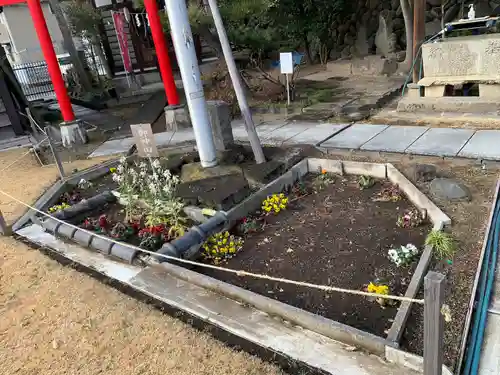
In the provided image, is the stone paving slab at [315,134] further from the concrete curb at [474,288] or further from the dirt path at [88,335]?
the dirt path at [88,335]


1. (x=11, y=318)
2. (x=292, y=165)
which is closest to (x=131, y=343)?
(x=11, y=318)

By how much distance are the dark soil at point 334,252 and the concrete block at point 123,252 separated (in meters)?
0.77

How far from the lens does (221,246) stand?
394 centimetres

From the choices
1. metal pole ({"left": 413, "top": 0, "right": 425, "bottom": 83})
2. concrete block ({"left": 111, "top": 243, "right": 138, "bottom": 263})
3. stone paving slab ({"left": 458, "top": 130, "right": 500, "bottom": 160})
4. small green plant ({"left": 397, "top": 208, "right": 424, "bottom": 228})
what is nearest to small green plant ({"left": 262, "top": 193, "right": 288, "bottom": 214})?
small green plant ({"left": 397, "top": 208, "right": 424, "bottom": 228})

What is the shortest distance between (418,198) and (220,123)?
292cm

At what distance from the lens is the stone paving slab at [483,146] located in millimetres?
4871

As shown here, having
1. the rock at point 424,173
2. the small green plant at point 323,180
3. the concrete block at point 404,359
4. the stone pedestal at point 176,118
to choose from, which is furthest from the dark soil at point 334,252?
the stone pedestal at point 176,118

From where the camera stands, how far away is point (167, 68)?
27.9 ft

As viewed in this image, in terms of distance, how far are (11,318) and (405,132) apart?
216 inches

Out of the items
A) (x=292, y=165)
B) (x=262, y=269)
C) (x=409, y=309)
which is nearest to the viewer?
(x=409, y=309)

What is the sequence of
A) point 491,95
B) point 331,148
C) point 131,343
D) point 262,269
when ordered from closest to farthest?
point 131,343 < point 262,269 < point 331,148 < point 491,95

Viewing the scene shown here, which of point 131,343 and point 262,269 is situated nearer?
point 131,343

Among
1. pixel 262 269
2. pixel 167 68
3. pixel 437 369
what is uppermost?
pixel 167 68

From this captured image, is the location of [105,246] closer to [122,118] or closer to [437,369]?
[437,369]
